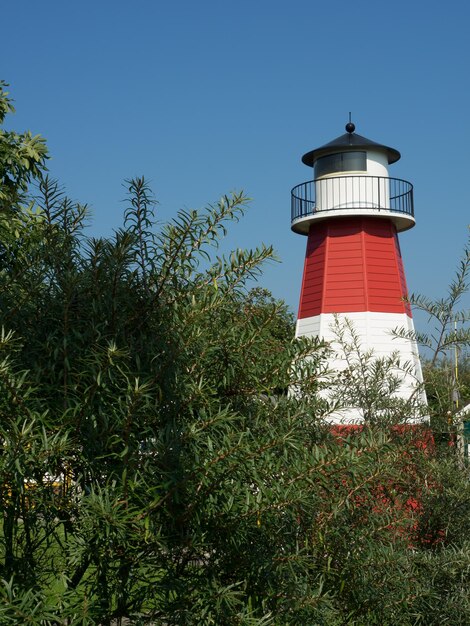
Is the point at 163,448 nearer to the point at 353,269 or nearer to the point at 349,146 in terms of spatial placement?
the point at 353,269

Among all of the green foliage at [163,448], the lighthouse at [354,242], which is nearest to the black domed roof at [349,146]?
the lighthouse at [354,242]

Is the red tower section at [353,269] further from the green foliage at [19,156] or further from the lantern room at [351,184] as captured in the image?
the green foliage at [19,156]

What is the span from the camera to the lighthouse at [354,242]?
2158 cm

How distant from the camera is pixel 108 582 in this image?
3.95 meters

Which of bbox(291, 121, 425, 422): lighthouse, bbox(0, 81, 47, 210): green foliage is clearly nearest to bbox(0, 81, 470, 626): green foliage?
bbox(0, 81, 47, 210): green foliage

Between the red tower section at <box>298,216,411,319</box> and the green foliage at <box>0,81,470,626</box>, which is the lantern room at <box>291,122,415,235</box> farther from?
the green foliage at <box>0,81,470,626</box>

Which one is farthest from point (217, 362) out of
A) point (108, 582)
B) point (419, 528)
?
point (419, 528)

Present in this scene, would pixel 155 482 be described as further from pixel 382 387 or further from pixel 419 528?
pixel 382 387

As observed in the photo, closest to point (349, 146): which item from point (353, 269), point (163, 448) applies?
point (353, 269)

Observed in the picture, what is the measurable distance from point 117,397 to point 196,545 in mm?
738

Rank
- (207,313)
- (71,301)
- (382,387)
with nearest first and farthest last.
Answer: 1. (71,301)
2. (207,313)
3. (382,387)

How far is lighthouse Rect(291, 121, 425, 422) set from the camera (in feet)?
70.8

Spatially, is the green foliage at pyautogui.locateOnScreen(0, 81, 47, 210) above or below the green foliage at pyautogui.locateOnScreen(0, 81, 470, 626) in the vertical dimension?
above

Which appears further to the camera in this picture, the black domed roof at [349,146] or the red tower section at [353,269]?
the black domed roof at [349,146]
